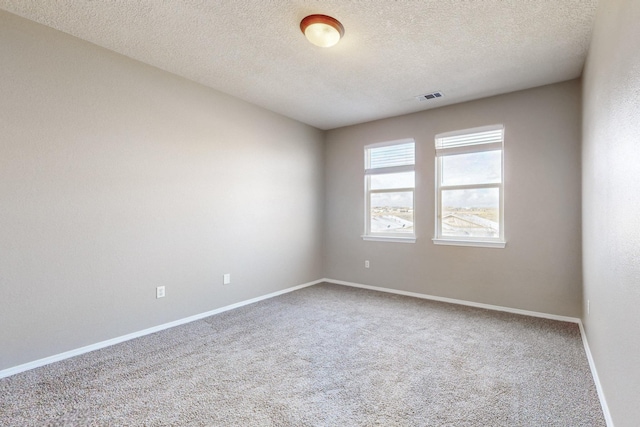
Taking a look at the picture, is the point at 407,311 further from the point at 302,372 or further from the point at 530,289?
the point at 302,372

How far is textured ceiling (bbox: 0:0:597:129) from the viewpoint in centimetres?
224

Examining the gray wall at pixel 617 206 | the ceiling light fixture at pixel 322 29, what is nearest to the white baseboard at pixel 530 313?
the gray wall at pixel 617 206

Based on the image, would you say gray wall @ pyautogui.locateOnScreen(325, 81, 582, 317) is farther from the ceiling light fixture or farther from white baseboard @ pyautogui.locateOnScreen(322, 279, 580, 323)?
the ceiling light fixture

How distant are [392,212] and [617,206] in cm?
325

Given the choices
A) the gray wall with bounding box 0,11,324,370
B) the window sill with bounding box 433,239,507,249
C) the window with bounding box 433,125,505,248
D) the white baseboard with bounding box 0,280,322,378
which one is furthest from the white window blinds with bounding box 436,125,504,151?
the white baseboard with bounding box 0,280,322,378

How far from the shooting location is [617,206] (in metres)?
1.61

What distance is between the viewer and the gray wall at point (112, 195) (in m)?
2.36

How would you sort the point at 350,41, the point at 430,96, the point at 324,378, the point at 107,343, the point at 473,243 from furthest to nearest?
the point at 473,243 < the point at 430,96 < the point at 107,343 < the point at 350,41 < the point at 324,378

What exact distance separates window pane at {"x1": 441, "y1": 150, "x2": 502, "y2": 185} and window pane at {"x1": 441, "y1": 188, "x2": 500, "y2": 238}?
0.45ft

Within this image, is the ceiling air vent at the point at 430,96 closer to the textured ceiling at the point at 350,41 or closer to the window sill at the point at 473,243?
the textured ceiling at the point at 350,41

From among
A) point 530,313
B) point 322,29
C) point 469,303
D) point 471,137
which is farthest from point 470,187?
point 322,29

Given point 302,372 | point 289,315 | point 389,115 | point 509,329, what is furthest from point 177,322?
point 389,115

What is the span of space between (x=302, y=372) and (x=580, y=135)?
12.1ft

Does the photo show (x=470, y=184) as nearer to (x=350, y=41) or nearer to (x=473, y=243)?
(x=473, y=243)
